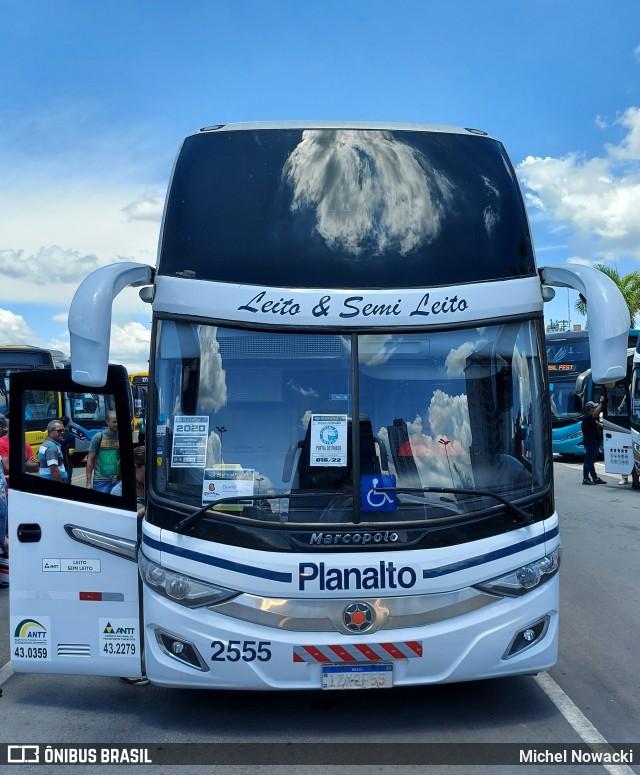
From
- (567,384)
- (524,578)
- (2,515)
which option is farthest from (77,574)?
(567,384)

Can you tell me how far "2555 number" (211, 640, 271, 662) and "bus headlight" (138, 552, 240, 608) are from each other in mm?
234

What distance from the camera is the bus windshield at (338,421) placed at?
192 inches

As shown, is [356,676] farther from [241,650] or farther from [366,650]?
[241,650]

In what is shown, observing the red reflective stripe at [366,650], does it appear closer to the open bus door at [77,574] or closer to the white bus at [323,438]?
the white bus at [323,438]

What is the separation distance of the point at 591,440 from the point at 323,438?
50.1 feet

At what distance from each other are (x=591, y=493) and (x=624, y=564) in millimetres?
7487

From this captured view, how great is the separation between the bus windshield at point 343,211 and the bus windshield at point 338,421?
0.40 meters

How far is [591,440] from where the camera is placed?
62.3 ft

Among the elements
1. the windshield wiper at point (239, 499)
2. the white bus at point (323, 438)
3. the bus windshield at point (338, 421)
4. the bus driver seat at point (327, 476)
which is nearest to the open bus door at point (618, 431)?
the white bus at point (323, 438)

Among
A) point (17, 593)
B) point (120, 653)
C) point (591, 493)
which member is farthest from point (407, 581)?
point (591, 493)

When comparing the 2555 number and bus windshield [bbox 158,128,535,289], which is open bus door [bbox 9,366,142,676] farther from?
bus windshield [bbox 158,128,535,289]

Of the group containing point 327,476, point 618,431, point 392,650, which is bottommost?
point 392,650

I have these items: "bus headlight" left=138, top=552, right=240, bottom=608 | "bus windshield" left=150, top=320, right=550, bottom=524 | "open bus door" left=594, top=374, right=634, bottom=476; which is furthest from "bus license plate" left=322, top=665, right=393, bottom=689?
"open bus door" left=594, top=374, right=634, bottom=476

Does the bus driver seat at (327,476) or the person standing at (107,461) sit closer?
the bus driver seat at (327,476)
